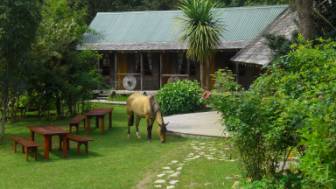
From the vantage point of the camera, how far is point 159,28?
29.5 metres

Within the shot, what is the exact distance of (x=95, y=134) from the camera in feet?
56.9

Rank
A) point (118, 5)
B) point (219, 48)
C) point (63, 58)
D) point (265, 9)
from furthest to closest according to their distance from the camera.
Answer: point (118, 5) < point (265, 9) < point (219, 48) < point (63, 58)

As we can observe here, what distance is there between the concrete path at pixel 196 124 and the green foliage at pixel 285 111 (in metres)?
6.32

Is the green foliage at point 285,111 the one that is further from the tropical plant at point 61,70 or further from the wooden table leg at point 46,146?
the tropical plant at point 61,70

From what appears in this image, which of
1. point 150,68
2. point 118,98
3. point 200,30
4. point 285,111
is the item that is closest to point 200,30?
point 200,30

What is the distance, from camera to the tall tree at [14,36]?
15250 mm

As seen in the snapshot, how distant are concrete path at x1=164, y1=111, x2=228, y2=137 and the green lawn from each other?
0.51 metres

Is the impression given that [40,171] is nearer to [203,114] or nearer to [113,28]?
[203,114]

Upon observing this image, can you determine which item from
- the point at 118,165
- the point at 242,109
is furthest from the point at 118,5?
the point at 242,109

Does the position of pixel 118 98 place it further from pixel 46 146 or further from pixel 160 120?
pixel 46 146

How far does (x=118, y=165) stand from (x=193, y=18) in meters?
13.4

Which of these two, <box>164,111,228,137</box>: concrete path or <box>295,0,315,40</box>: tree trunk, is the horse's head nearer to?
<box>164,111,228,137</box>: concrete path

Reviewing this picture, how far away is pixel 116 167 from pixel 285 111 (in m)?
5.95

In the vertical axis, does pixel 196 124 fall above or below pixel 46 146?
above
